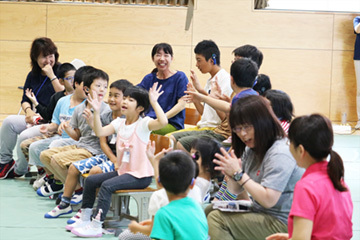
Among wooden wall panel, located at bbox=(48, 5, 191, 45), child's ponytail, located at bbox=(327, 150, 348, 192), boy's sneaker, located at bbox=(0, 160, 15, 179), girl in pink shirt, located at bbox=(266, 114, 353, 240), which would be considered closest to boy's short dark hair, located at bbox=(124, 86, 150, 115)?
girl in pink shirt, located at bbox=(266, 114, 353, 240)

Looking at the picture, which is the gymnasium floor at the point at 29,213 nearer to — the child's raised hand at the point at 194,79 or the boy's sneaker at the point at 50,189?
the boy's sneaker at the point at 50,189

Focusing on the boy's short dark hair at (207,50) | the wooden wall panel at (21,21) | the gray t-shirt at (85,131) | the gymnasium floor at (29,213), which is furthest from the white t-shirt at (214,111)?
the wooden wall panel at (21,21)

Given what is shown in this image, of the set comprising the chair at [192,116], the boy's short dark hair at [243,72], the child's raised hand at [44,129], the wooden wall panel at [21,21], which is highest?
the wooden wall panel at [21,21]

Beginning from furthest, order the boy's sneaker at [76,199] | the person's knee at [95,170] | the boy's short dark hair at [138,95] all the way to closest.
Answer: the boy's sneaker at [76,199] < the person's knee at [95,170] < the boy's short dark hair at [138,95]

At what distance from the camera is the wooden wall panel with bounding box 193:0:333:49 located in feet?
28.6

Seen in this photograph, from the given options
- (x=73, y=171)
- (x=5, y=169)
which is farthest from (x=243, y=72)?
(x=5, y=169)

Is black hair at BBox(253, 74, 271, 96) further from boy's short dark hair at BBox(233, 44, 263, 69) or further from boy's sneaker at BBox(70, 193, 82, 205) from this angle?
boy's sneaker at BBox(70, 193, 82, 205)

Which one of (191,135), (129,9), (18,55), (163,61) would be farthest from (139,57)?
(191,135)

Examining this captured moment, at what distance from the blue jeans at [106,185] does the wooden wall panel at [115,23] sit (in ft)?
17.3

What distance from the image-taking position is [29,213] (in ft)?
13.7

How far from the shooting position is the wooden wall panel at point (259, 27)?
343 inches

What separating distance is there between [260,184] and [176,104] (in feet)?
7.81

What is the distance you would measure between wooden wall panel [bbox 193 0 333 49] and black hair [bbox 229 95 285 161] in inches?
250

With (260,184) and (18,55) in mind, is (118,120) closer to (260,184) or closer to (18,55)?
(260,184)
